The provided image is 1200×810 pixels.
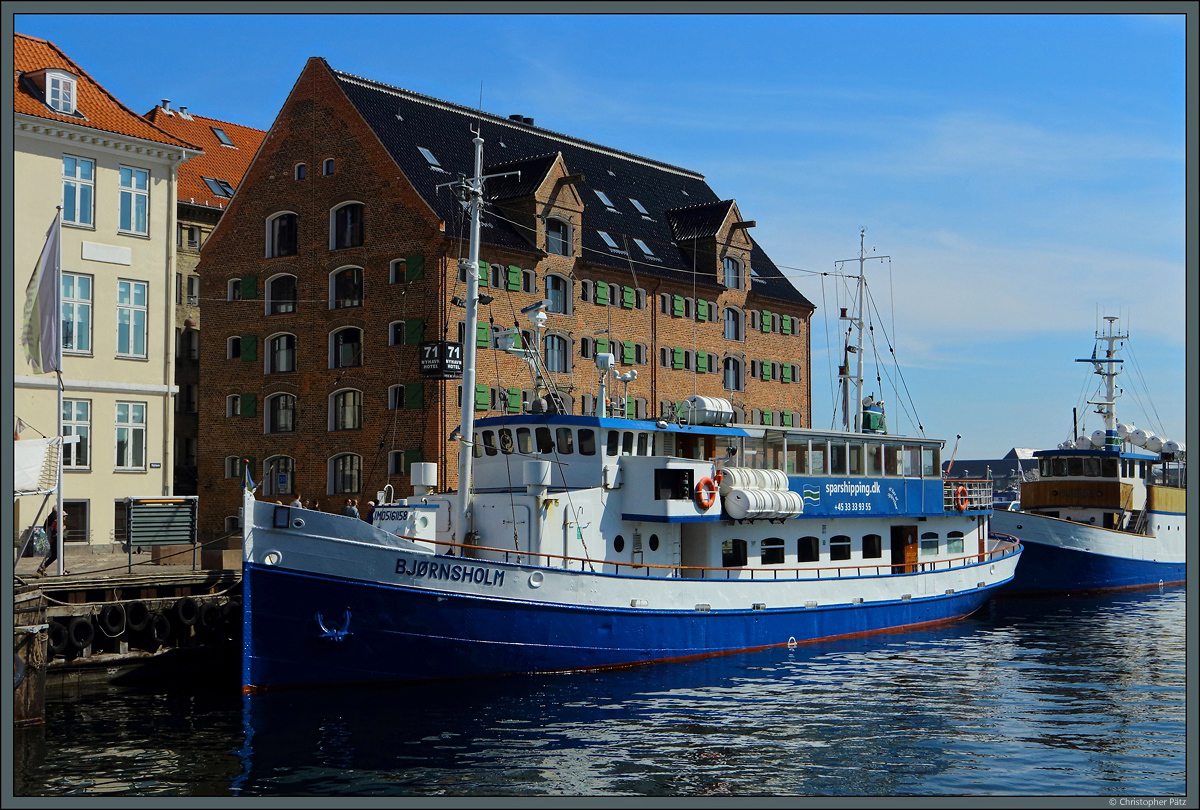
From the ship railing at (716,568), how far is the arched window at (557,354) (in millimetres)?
16718

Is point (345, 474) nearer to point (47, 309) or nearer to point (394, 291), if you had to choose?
point (394, 291)

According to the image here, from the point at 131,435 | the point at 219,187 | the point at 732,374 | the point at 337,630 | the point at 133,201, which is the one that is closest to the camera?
the point at 337,630

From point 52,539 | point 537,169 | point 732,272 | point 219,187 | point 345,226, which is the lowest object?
point 52,539

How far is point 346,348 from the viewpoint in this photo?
149ft

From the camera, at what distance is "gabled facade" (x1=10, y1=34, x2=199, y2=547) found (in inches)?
1329

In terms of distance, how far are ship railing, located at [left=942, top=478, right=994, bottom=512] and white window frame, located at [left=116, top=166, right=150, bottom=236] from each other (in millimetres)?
24741

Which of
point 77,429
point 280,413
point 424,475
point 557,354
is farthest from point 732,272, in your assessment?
point 424,475

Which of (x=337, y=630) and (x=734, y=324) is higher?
(x=734, y=324)

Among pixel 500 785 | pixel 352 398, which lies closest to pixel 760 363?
pixel 352 398

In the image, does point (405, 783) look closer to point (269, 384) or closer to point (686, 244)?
point (269, 384)

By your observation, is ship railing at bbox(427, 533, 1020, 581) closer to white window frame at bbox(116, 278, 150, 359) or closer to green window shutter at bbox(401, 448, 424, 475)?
white window frame at bbox(116, 278, 150, 359)

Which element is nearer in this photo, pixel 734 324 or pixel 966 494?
pixel 966 494

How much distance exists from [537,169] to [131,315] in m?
16.5

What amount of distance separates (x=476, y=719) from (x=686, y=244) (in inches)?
1431
